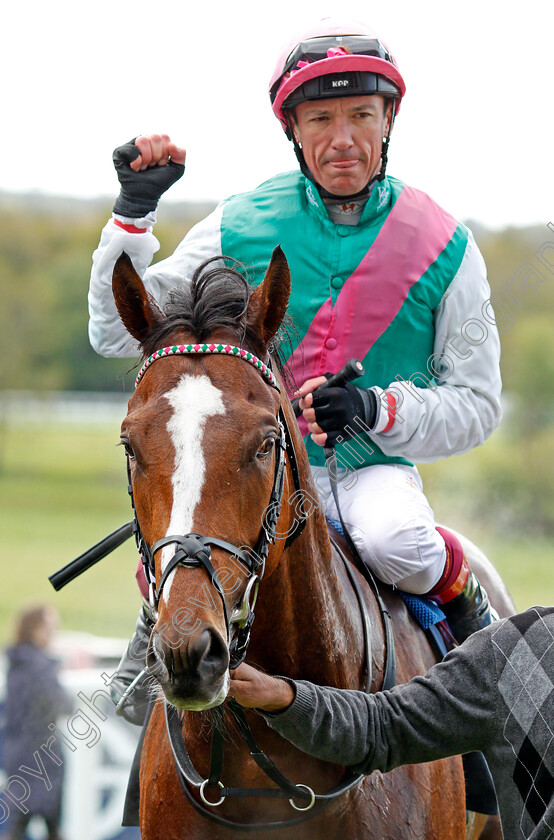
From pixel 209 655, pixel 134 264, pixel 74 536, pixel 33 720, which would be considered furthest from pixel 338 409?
pixel 74 536

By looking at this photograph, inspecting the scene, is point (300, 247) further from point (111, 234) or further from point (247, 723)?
point (247, 723)

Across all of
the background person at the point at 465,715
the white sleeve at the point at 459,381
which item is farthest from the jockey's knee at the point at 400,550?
the background person at the point at 465,715

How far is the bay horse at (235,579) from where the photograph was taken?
176 centimetres

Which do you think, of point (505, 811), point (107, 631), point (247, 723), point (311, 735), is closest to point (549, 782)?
point (505, 811)

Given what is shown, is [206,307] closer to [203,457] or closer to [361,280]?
[203,457]

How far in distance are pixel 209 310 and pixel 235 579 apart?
2.12 ft

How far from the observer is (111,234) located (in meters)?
2.66

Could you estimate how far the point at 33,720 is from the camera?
549cm

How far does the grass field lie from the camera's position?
25422mm

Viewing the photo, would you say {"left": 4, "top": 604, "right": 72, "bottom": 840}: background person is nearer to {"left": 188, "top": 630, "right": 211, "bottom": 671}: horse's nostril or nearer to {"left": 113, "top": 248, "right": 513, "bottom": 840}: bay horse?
{"left": 113, "top": 248, "right": 513, "bottom": 840}: bay horse

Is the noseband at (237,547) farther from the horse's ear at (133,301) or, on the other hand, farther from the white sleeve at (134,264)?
the white sleeve at (134,264)

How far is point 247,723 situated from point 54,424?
4388 cm

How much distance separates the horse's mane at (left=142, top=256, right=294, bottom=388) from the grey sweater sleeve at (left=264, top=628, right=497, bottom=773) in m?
0.80

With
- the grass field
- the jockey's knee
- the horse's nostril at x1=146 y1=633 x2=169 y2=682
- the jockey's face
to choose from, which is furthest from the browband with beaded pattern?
the grass field
